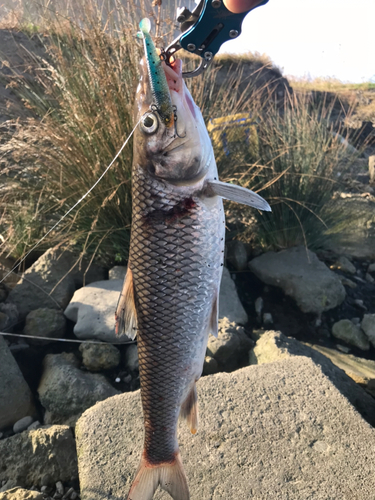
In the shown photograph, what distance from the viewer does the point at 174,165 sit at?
1.41 m

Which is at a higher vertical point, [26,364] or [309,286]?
[26,364]

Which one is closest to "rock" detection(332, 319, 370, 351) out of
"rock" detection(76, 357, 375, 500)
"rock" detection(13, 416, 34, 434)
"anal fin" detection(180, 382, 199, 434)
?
"rock" detection(76, 357, 375, 500)

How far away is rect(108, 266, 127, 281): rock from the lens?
12.1 ft

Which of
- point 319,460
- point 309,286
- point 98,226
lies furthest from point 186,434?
point 309,286

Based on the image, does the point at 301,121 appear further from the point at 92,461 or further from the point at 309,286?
the point at 92,461

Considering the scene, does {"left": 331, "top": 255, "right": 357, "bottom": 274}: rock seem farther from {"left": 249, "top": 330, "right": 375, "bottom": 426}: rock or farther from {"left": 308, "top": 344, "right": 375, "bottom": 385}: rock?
{"left": 249, "top": 330, "right": 375, "bottom": 426}: rock

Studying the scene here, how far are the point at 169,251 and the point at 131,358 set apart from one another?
1918 millimetres

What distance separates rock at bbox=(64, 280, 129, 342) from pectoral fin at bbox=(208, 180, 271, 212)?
1975 mm

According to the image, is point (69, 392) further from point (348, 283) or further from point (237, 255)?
point (348, 283)

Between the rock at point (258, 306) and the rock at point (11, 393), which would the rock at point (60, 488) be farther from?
the rock at point (258, 306)

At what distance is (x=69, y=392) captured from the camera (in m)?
2.70

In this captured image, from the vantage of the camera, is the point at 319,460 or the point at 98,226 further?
the point at 98,226

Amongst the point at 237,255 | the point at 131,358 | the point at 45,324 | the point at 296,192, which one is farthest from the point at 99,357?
the point at 296,192

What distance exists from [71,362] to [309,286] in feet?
8.33
